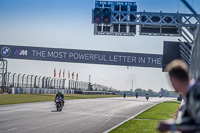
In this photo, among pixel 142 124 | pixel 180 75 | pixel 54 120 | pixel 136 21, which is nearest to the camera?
pixel 180 75

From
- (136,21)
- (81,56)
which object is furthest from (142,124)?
(81,56)

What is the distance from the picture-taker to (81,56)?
44219mm

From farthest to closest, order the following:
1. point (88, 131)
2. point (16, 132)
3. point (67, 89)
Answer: point (67, 89) → point (88, 131) → point (16, 132)

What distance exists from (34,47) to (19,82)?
4.70 metres

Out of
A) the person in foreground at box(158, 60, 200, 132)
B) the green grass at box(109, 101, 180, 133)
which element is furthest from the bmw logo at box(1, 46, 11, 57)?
the person in foreground at box(158, 60, 200, 132)

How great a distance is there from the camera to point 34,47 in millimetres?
45281

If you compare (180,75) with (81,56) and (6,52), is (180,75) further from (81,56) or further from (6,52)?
(6,52)

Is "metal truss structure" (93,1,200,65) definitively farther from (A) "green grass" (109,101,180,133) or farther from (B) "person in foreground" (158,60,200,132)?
(B) "person in foreground" (158,60,200,132)

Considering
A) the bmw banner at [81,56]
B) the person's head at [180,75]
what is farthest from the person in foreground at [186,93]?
the bmw banner at [81,56]

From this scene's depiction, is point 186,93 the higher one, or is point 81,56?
point 81,56

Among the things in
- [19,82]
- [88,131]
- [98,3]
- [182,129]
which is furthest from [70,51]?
[182,129]

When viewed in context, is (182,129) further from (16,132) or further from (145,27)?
(145,27)

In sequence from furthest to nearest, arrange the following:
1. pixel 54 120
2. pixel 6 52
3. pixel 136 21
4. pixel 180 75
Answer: pixel 6 52, pixel 136 21, pixel 54 120, pixel 180 75

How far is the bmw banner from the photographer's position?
43281 millimetres
